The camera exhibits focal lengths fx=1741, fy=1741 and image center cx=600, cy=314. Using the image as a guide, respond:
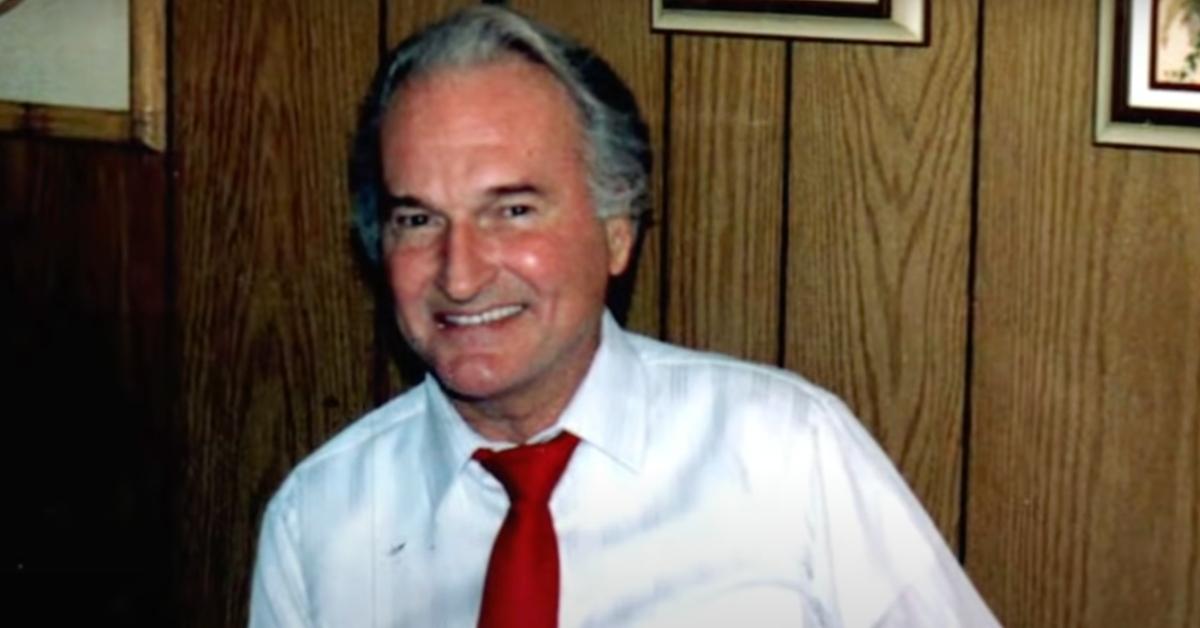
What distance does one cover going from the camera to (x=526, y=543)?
1.73 meters

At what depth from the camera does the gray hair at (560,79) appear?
1.71 m

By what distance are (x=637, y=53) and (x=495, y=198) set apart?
31 centimetres

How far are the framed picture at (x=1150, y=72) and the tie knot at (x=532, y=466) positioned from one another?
24.6 inches

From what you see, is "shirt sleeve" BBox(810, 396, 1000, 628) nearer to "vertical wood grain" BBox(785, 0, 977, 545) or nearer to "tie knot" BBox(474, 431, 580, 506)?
"vertical wood grain" BBox(785, 0, 977, 545)

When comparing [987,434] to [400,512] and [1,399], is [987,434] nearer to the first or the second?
[400,512]

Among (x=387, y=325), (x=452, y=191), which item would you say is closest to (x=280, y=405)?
(x=387, y=325)

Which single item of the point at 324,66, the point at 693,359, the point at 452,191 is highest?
the point at 324,66

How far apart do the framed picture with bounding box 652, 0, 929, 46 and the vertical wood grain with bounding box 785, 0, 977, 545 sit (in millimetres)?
14

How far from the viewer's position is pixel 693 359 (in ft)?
6.01

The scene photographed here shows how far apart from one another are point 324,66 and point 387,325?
1.03ft

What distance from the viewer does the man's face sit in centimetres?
169

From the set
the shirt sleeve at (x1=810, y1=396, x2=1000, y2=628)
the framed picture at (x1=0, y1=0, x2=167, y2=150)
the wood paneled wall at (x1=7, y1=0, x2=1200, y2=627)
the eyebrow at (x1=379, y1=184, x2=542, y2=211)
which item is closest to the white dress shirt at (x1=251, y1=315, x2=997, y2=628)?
the shirt sleeve at (x1=810, y1=396, x2=1000, y2=628)

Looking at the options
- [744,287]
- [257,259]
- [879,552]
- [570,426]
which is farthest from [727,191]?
[257,259]

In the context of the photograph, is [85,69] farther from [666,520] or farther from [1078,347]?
[1078,347]
